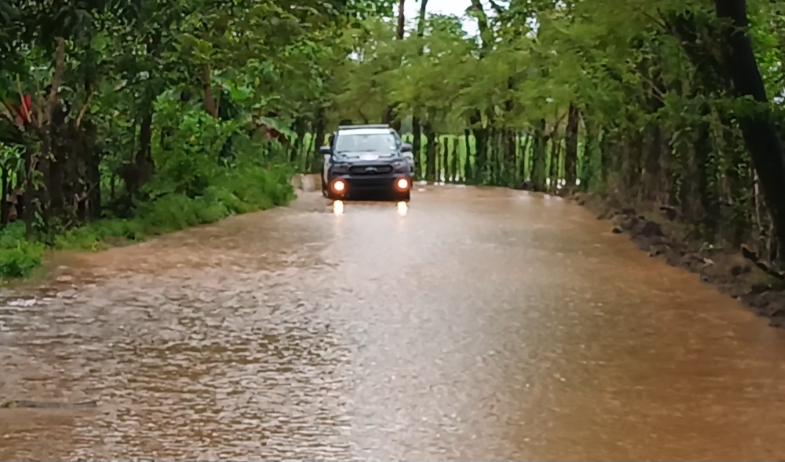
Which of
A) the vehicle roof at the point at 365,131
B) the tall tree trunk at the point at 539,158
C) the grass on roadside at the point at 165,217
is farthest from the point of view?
the tall tree trunk at the point at 539,158

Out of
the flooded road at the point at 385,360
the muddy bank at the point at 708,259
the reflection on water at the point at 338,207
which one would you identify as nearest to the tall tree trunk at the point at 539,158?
the reflection on water at the point at 338,207

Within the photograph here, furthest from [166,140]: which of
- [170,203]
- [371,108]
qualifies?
[371,108]

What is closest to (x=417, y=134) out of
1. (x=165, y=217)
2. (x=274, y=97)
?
(x=274, y=97)

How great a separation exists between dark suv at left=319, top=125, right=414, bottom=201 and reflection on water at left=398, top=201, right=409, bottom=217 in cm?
69

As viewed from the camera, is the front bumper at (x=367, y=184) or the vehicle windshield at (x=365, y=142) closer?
the front bumper at (x=367, y=184)

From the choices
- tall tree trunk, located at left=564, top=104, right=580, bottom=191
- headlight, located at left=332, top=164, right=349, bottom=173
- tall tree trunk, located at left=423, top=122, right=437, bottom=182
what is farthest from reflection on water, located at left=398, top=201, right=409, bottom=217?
tall tree trunk, located at left=423, top=122, right=437, bottom=182

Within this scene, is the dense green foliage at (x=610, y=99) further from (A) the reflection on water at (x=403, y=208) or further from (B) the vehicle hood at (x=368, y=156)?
(A) the reflection on water at (x=403, y=208)

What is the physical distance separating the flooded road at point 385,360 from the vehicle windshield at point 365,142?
1170 cm

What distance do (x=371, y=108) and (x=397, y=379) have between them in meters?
37.0

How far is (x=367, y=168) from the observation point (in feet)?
83.5

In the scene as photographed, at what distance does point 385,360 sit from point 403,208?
15251 mm

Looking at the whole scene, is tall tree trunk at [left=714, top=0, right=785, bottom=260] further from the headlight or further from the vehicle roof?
the vehicle roof

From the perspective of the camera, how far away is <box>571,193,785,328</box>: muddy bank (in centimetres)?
1064

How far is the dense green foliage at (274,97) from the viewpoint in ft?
35.8
